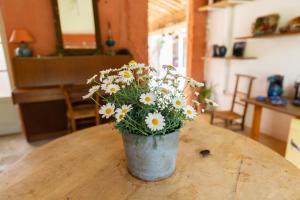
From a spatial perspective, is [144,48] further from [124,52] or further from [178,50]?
[178,50]

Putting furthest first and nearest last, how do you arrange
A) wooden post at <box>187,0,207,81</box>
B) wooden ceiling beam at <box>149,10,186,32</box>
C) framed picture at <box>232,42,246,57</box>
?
wooden ceiling beam at <box>149,10,186,32</box> < wooden post at <box>187,0,207,81</box> < framed picture at <box>232,42,246,57</box>

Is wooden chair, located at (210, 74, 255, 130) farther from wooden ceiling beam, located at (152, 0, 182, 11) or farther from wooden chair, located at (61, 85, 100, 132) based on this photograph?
wooden ceiling beam, located at (152, 0, 182, 11)

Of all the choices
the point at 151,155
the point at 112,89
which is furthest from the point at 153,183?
the point at 112,89

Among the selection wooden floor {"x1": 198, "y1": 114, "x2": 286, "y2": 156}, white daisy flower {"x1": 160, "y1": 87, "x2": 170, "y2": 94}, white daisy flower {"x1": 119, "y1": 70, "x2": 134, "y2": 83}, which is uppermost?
white daisy flower {"x1": 119, "y1": 70, "x2": 134, "y2": 83}

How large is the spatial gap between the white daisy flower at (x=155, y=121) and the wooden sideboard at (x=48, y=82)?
218 centimetres

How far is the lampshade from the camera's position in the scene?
257 cm

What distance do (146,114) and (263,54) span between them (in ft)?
8.74

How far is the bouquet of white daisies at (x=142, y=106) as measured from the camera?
2.29 ft

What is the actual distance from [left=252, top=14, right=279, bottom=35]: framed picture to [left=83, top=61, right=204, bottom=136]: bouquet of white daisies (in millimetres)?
2317

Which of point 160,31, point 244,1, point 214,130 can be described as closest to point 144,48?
point 244,1

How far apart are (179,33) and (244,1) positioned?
2.67 metres

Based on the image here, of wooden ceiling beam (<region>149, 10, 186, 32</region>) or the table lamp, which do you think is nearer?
the table lamp

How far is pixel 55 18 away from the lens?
2.78 metres

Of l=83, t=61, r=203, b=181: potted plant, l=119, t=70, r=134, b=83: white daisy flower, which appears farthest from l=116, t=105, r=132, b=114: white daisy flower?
l=119, t=70, r=134, b=83: white daisy flower
